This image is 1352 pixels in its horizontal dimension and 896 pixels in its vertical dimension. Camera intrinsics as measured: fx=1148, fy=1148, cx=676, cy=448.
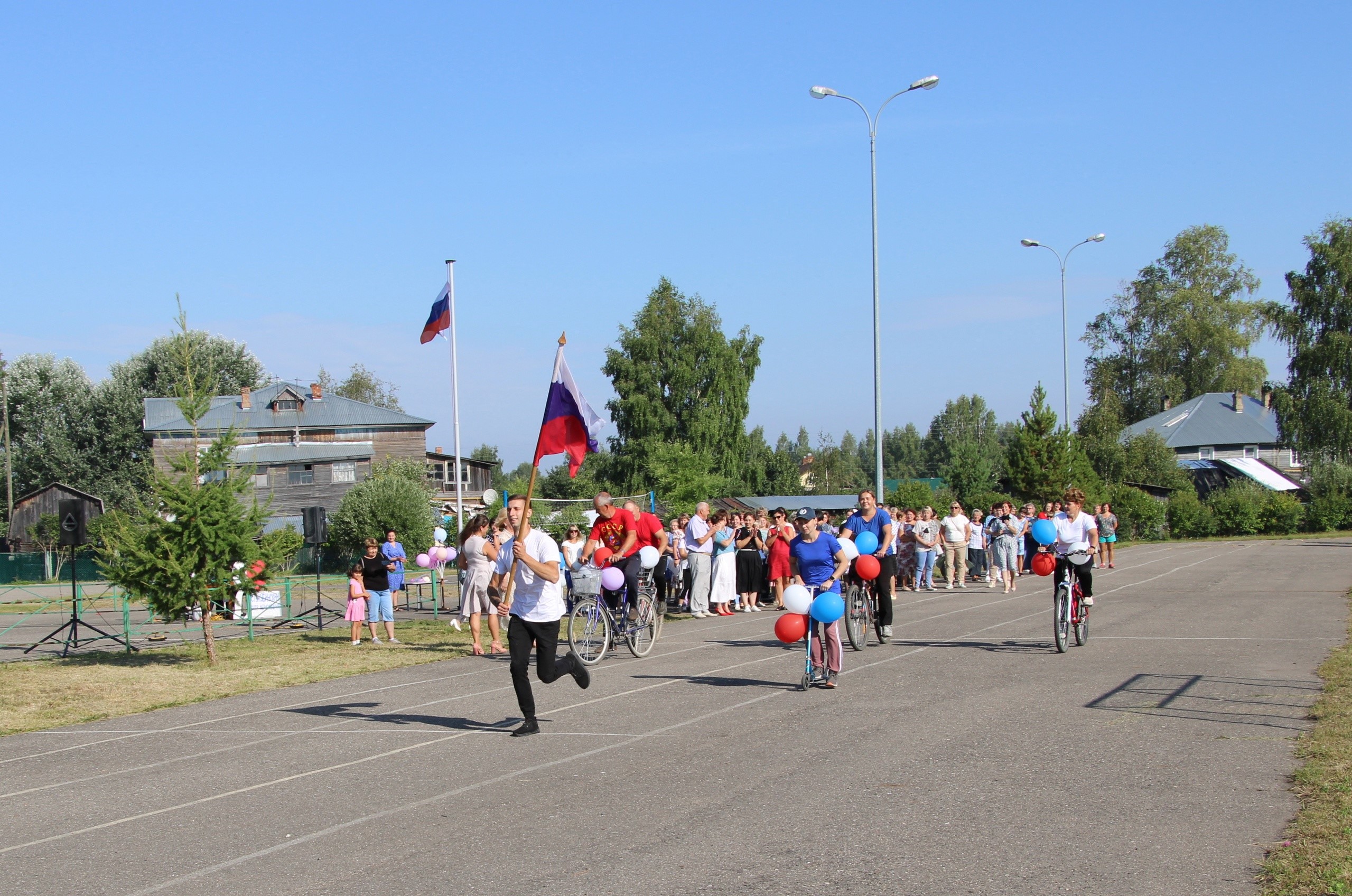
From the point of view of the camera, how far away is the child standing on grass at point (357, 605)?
1755 centimetres

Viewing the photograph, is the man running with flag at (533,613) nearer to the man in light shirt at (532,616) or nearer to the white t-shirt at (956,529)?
the man in light shirt at (532,616)

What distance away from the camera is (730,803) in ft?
22.7

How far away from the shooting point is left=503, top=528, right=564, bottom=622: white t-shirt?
9.48 m

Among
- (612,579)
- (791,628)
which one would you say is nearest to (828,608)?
(791,628)

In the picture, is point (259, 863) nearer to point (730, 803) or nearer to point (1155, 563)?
point (730, 803)

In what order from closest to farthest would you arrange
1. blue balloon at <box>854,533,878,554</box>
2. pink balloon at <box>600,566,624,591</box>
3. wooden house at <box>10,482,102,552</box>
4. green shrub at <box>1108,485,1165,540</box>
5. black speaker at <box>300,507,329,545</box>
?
pink balloon at <box>600,566,624,591</box> → blue balloon at <box>854,533,878,554</box> → black speaker at <box>300,507,329,545</box> → green shrub at <box>1108,485,1165,540</box> → wooden house at <box>10,482,102,552</box>

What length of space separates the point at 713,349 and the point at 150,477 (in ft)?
174

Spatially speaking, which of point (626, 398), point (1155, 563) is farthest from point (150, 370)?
point (1155, 563)

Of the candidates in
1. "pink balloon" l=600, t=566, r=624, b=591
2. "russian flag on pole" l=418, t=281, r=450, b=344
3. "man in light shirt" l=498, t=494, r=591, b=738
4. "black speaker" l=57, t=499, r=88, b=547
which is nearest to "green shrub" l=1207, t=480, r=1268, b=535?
"russian flag on pole" l=418, t=281, r=450, b=344

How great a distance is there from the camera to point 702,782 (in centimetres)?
749

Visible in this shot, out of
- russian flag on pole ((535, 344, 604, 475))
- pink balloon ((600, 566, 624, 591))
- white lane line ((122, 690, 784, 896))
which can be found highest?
russian flag on pole ((535, 344, 604, 475))

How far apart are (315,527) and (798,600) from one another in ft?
52.6

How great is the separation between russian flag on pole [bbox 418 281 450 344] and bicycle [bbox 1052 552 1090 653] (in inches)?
782

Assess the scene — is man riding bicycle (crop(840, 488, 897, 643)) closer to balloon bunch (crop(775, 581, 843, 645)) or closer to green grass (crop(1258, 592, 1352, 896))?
balloon bunch (crop(775, 581, 843, 645))
